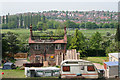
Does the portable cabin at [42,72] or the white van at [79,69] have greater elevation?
the white van at [79,69]

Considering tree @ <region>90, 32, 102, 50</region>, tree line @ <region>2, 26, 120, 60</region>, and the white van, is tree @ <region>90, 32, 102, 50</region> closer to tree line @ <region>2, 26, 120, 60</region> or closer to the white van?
tree line @ <region>2, 26, 120, 60</region>

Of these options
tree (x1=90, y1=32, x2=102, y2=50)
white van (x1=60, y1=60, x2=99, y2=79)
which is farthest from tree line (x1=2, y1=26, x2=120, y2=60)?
white van (x1=60, y1=60, x2=99, y2=79)

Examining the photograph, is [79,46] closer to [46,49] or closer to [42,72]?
[46,49]

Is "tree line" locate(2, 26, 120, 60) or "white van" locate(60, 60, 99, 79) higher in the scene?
"tree line" locate(2, 26, 120, 60)

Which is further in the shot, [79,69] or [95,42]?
[95,42]

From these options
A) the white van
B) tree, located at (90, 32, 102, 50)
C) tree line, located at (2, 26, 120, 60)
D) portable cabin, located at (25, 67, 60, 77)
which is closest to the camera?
the white van

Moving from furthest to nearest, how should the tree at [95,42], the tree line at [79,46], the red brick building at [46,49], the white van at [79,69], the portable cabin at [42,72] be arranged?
1. the tree at [95,42]
2. the tree line at [79,46]
3. the red brick building at [46,49]
4. the portable cabin at [42,72]
5. the white van at [79,69]

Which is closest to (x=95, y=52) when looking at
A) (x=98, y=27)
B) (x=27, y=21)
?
(x=27, y=21)

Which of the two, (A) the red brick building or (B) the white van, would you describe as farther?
(A) the red brick building

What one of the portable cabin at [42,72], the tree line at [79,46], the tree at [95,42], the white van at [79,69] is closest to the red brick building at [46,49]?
the tree line at [79,46]

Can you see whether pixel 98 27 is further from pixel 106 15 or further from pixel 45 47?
pixel 45 47

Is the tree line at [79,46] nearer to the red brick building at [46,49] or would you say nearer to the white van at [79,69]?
the red brick building at [46,49]

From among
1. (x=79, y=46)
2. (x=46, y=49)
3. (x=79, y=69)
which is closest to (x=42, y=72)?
(x=79, y=69)

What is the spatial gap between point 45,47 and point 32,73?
11.9 m
